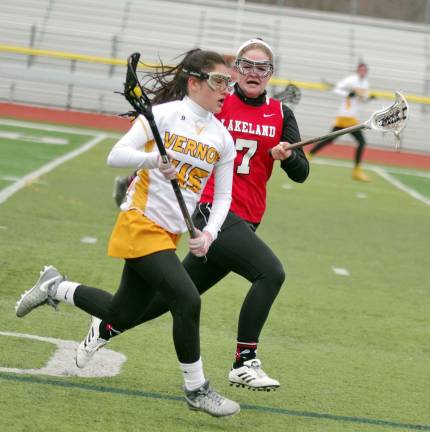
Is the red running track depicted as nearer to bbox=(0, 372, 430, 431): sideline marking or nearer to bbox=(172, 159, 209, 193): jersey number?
bbox=(0, 372, 430, 431): sideline marking

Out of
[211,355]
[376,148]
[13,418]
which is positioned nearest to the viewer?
[13,418]

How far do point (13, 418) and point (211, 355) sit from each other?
1.94 meters

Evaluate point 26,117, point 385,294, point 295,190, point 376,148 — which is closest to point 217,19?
point 376,148

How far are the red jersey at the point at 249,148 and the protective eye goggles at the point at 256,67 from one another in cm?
19

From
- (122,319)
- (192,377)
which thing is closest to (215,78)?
(122,319)

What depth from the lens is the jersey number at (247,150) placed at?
5921 millimetres

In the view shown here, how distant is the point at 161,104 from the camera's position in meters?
5.14

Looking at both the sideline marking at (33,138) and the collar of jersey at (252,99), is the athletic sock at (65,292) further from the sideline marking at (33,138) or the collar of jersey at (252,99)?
the sideline marking at (33,138)

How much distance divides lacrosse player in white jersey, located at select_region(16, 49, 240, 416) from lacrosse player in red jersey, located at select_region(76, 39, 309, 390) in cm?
47

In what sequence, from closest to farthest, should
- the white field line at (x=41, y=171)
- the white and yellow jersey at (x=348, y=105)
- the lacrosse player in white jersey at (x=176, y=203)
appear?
1. the lacrosse player in white jersey at (x=176, y=203)
2. the white field line at (x=41, y=171)
3. the white and yellow jersey at (x=348, y=105)

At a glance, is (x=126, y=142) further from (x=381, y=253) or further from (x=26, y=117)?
(x=26, y=117)

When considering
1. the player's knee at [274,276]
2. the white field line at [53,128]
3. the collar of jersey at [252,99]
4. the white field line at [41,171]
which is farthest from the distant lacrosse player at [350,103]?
the player's knee at [274,276]

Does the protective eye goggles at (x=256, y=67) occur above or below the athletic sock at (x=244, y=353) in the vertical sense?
above

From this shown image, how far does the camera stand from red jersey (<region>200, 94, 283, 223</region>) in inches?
233
